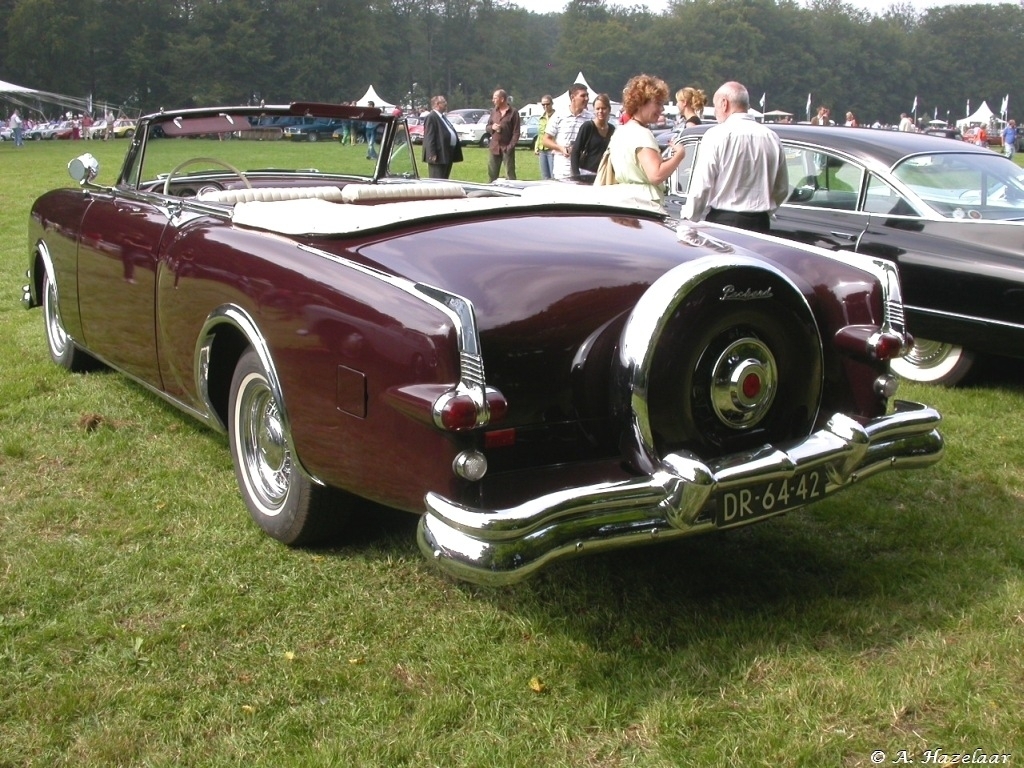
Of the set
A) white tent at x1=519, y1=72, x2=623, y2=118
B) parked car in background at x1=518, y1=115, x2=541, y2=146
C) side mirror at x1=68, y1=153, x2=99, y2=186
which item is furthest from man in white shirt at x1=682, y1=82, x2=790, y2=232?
parked car in background at x1=518, y1=115, x2=541, y2=146

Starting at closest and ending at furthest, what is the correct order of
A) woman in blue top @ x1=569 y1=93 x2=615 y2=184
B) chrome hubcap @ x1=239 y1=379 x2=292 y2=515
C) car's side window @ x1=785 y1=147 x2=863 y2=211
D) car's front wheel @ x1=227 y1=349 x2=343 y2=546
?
car's front wheel @ x1=227 y1=349 x2=343 y2=546 → chrome hubcap @ x1=239 y1=379 x2=292 y2=515 → car's side window @ x1=785 y1=147 x2=863 y2=211 → woman in blue top @ x1=569 y1=93 x2=615 y2=184

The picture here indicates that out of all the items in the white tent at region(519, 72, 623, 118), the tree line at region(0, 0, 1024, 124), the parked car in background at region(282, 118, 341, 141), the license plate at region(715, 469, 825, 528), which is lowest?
the license plate at region(715, 469, 825, 528)

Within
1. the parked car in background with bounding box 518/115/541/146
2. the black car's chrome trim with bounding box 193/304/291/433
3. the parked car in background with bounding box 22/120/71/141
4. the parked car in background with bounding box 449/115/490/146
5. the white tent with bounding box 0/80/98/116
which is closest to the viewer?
the black car's chrome trim with bounding box 193/304/291/433

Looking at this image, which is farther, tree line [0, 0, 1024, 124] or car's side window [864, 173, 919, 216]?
tree line [0, 0, 1024, 124]

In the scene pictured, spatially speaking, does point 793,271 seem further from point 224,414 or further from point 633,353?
point 224,414

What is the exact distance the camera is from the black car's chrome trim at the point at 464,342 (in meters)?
2.64

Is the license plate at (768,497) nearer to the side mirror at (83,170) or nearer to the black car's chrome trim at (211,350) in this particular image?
the black car's chrome trim at (211,350)

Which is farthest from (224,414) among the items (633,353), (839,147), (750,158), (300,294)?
(839,147)

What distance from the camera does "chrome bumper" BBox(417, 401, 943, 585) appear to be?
263cm

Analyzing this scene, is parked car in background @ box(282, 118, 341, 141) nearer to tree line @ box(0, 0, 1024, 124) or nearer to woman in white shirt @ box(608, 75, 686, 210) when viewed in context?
woman in white shirt @ box(608, 75, 686, 210)

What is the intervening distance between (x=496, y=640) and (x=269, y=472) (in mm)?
1154

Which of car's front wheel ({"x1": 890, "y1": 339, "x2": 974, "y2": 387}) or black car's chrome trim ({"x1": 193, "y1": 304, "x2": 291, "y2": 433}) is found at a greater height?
black car's chrome trim ({"x1": 193, "y1": 304, "x2": 291, "y2": 433})

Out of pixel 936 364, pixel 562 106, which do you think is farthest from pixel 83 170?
pixel 562 106

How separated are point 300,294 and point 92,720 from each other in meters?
1.30
